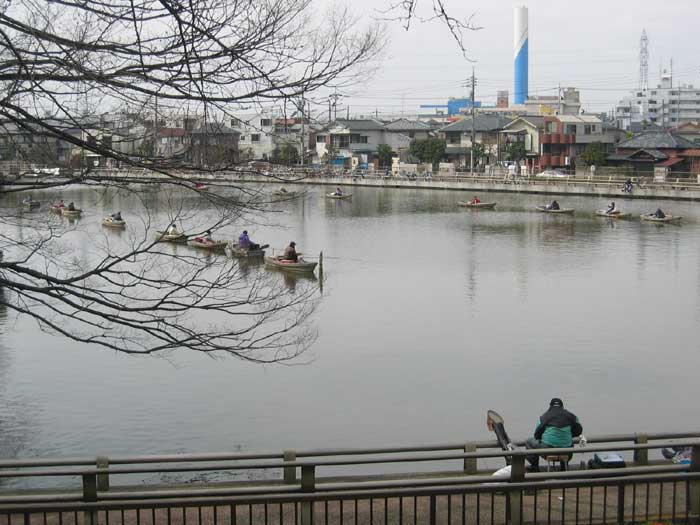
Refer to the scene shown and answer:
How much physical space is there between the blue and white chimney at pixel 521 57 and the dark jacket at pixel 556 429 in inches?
4115

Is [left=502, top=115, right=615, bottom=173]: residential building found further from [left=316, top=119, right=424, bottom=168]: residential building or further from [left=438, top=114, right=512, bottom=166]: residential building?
[left=316, top=119, right=424, bottom=168]: residential building

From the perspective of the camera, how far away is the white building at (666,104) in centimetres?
11856

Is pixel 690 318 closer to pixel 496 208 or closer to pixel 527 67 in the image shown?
pixel 496 208

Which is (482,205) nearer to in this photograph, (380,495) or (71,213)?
(71,213)

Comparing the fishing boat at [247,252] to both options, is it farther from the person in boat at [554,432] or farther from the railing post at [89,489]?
the railing post at [89,489]

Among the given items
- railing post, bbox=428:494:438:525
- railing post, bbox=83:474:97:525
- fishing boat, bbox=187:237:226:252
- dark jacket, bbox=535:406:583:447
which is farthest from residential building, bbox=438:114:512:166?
railing post, bbox=83:474:97:525

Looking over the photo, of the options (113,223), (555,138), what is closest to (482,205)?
(113,223)

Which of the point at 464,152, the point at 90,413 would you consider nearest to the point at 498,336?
the point at 90,413

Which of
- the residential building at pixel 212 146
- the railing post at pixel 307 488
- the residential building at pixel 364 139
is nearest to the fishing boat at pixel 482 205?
the residential building at pixel 364 139

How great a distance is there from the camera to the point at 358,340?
1744 cm

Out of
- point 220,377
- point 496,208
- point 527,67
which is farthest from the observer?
point 527,67

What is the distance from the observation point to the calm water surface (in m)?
12.5

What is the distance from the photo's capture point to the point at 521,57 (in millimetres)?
110188

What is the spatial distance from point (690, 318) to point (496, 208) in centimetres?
2583
